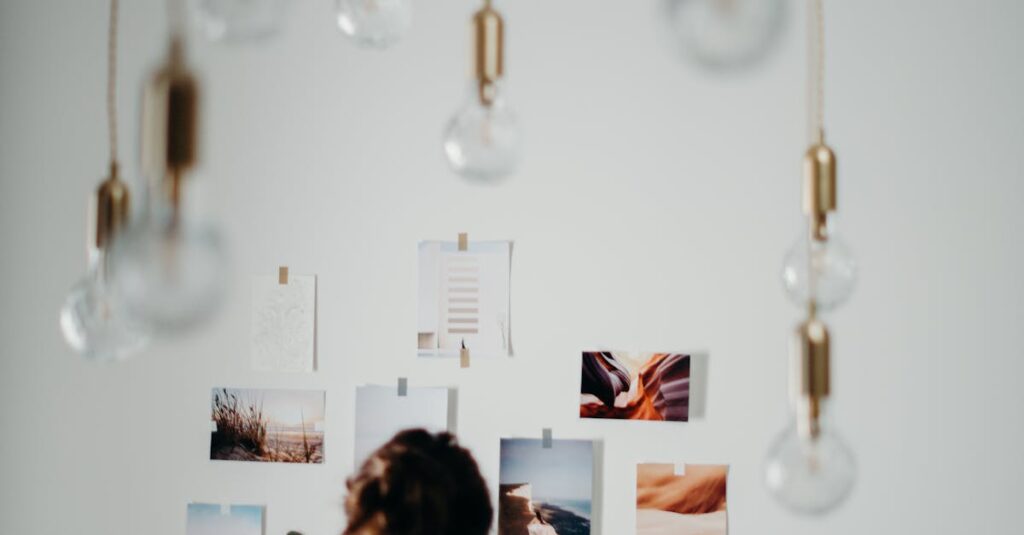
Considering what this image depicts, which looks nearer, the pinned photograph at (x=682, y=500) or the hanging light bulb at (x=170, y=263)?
the hanging light bulb at (x=170, y=263)

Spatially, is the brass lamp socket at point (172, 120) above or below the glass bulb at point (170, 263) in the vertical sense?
above

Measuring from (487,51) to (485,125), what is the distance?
72 mm

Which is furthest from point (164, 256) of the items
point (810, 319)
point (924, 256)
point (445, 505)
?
point (924, 256)

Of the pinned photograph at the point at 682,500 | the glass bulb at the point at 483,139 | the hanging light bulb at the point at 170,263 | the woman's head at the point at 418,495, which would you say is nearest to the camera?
the hanging light bulb at the point at 170,263

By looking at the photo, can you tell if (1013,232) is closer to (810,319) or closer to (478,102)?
(810,319)

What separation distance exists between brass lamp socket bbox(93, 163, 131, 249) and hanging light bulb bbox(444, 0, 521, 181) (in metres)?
0.26

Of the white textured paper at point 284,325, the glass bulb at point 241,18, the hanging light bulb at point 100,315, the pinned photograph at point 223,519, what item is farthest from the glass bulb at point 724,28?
the pinned photograph at point 223,519

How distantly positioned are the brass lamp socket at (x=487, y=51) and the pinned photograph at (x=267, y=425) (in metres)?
1.41

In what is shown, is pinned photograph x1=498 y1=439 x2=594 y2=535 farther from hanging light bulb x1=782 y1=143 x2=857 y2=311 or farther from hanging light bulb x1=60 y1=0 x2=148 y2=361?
hanging light bulb x1=60 y1=0 x2=148 y2=361

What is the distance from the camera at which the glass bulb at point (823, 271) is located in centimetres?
89

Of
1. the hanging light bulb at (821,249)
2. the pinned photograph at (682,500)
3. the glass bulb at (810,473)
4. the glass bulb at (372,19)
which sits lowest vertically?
the pinned photograph at (682,500)

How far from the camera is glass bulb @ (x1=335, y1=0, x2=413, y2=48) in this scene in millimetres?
881

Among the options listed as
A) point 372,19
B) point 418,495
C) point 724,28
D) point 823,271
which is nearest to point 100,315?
point 372,19

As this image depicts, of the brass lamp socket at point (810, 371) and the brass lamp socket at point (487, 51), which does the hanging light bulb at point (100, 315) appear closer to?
the brass lamp socket at point (487, 51)
